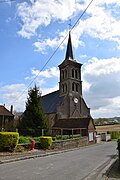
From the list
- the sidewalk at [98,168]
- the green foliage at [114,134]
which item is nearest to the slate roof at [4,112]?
the green foliage at [114,134]

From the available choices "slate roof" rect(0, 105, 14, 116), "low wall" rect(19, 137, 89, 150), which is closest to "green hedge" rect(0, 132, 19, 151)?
"low wall" rect(19, 137, 89, 150)

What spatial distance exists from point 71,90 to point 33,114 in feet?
75.1

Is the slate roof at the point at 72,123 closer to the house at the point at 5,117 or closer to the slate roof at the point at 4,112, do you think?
the house at the point at 5,117

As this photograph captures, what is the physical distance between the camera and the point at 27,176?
9.86m

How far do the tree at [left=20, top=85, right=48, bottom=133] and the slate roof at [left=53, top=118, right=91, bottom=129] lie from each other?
1351 centimetres

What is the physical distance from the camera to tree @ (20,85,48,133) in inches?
1355

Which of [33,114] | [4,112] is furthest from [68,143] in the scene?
[4,112]

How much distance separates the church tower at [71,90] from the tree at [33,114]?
1827 cm

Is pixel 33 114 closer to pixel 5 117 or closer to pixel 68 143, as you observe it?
pixel 68 143

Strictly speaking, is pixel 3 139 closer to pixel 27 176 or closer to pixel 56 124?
pixel 27 176

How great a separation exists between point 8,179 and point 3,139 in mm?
10425

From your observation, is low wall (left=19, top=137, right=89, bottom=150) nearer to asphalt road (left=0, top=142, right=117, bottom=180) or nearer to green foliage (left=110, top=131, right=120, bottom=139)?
asphalt road (left=0, top=142, right=117, bottom=180)

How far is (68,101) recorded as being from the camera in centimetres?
5522

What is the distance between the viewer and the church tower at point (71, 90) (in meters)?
54.9
